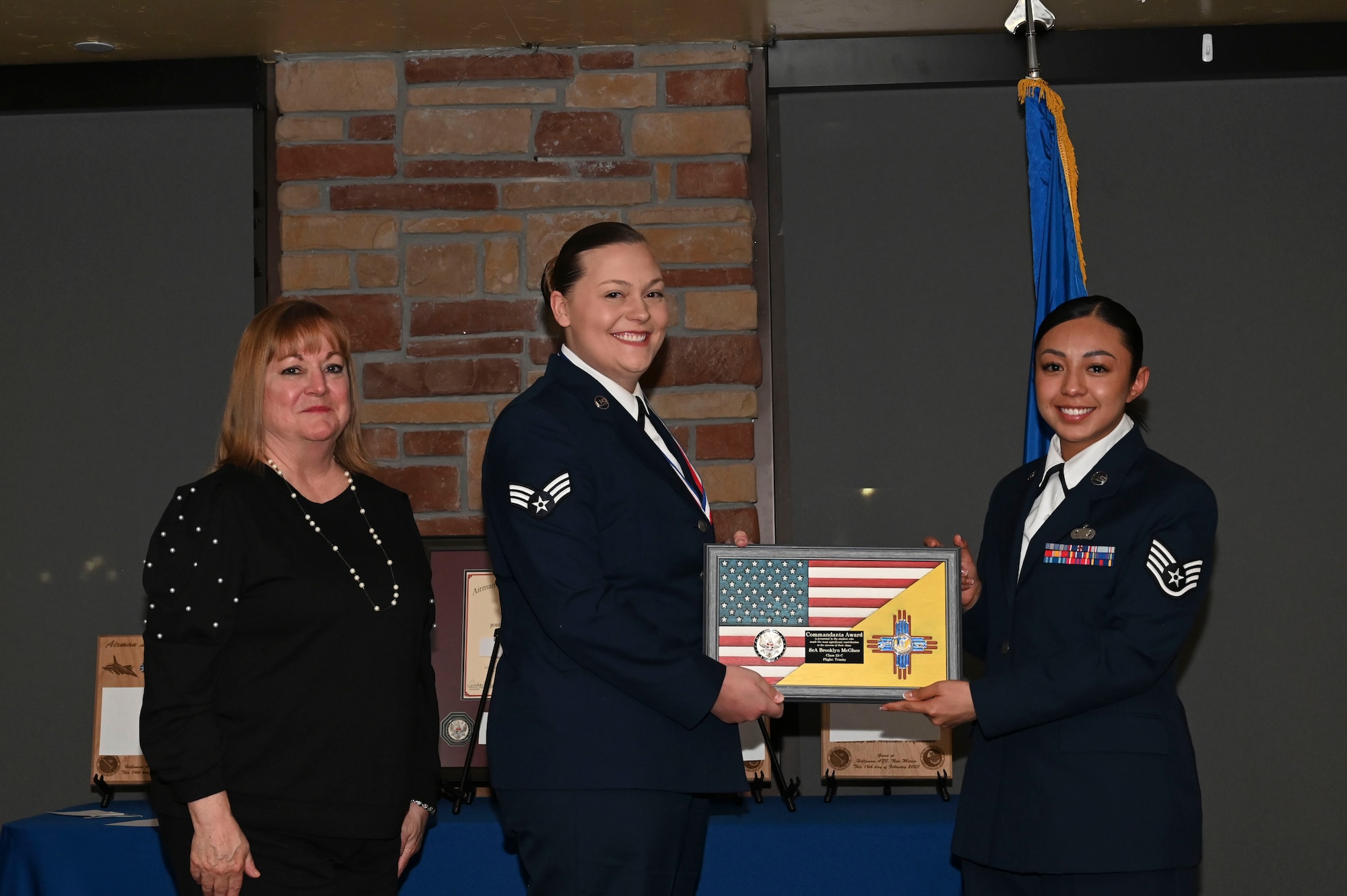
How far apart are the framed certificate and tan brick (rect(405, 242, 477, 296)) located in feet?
5.56

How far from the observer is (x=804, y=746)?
3.66 m

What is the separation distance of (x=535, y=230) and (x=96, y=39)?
1.41m

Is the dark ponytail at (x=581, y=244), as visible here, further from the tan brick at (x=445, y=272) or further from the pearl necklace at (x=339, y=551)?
the tan brick at (x=445, y=272)

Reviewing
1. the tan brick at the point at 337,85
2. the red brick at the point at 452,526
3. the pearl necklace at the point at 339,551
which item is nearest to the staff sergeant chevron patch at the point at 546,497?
the pearl necklace at the point at 339,551

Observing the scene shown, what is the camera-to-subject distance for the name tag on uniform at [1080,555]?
220 cm

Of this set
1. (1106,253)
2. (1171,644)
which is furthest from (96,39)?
(1171,644)

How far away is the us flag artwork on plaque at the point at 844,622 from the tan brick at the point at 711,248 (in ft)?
4.82

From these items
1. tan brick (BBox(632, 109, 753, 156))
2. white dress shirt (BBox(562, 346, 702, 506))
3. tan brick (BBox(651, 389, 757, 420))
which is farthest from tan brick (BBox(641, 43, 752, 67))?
white dress shirt (BBox(562, 346, 702, 506))

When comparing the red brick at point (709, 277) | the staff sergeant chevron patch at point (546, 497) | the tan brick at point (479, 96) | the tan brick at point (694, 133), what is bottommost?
the staff sergeant chevron patch at point (546, 497)

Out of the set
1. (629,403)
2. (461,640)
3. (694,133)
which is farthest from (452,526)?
(629,403)

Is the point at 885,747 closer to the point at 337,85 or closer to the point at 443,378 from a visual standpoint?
the point at 443,378

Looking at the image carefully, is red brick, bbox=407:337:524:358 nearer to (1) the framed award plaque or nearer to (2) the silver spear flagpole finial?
(1) the framed award plaque

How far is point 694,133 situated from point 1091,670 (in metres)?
2.15

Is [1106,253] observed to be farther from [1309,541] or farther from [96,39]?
[96,39]
